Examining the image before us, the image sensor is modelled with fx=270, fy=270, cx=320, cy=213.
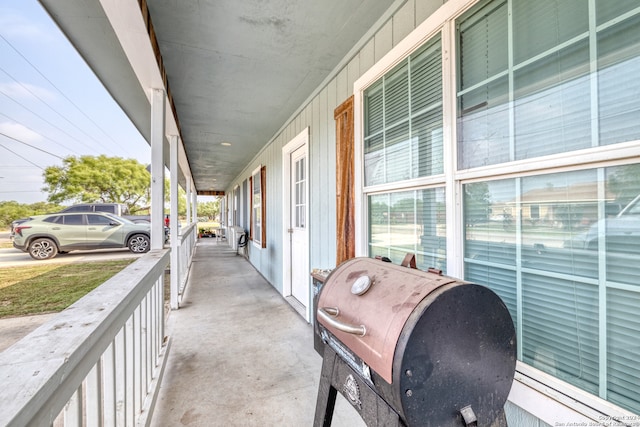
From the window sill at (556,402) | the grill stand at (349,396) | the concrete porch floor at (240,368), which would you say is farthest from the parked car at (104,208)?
the window sill at (556,402)

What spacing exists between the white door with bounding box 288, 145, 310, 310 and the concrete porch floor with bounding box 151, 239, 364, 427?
1.05ft

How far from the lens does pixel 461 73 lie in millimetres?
1376

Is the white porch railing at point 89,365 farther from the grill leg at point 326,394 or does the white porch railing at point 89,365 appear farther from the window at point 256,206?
the window at point 256,206

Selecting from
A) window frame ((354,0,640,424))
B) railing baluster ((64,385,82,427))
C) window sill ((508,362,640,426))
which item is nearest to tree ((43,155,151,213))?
railing baluster ((64,385,82,427))

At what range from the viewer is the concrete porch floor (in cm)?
180

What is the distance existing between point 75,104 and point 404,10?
1851 mm

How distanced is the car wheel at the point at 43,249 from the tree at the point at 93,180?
0.12 meters

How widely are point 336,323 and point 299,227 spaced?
310 centimetres

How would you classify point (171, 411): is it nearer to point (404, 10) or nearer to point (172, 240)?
point (172, 240)

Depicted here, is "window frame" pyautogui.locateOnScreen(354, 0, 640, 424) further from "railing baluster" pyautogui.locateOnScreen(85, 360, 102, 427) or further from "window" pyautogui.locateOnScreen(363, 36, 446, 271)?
"railing baluster" pyautogui.locateOnScreen(85, 360, 102, 427)

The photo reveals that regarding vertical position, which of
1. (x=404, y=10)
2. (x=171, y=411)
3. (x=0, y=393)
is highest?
(x=404, y=10)

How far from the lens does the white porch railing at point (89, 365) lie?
19.5 inches

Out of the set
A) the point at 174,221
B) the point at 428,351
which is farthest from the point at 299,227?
the point at 428,351

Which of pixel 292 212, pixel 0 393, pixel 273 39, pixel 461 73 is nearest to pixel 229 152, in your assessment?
pixel 292 212
